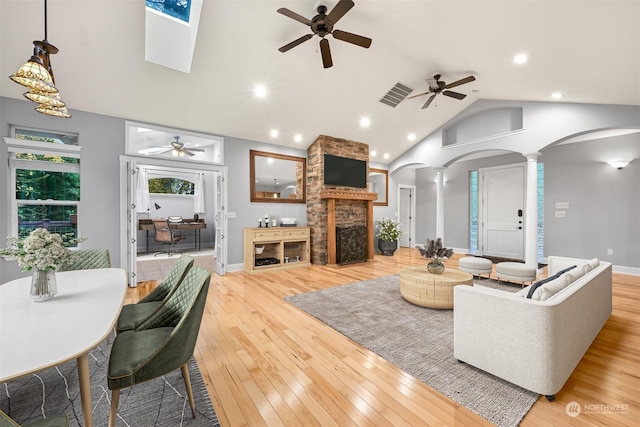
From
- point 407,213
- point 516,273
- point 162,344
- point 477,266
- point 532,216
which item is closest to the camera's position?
point 162,344

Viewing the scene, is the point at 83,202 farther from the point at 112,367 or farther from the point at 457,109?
the point at 457,109

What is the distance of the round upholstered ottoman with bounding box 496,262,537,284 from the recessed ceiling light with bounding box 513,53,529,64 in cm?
294

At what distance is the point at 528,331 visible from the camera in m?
1.71

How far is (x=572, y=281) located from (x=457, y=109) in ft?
15.7

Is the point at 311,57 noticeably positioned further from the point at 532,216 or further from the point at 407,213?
the point at 407,213

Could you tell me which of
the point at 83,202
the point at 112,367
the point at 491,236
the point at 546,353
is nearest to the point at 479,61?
the point at 546,353

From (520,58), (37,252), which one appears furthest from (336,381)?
(520,58)

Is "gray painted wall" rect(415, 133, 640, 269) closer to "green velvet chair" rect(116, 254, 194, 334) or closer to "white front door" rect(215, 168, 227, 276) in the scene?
"white front door" rect(215, 168, 227, 276)

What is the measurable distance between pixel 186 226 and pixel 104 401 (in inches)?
250

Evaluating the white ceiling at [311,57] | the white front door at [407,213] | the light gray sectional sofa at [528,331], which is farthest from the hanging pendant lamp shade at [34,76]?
the white front door at [407,213]

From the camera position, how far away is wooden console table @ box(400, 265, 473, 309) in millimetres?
3094

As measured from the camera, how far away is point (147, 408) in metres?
1.65

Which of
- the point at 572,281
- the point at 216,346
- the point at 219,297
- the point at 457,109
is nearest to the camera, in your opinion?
the point at 572,281

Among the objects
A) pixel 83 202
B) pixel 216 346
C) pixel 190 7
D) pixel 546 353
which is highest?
pixel 190 7
